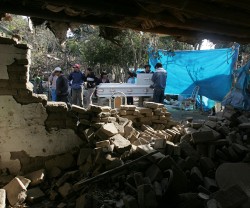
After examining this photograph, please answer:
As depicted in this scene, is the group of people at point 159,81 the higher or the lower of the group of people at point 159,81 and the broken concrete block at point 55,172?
the higher

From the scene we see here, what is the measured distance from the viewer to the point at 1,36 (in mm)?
5332

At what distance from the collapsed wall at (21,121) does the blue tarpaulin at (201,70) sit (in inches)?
282

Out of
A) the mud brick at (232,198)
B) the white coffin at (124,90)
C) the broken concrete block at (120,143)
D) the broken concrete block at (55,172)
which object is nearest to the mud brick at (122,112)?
the broken concrete block at (120,143)

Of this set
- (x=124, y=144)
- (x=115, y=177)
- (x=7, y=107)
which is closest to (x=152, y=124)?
(x=124, y=144)

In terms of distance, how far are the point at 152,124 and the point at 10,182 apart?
3899 millimetres

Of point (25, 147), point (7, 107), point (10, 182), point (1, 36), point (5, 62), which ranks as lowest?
point (10, 182)

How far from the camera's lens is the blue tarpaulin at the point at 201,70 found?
11.3 m

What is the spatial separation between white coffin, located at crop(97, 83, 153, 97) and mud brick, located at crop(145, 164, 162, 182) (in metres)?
6.90

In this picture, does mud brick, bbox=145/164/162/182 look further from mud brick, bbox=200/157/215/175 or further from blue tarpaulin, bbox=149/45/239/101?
blue tarpaulin, bbox=149/45/239/101

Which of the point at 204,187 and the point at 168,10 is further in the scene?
the point at 204,187

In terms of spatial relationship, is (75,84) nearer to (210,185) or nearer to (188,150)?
(188,150)

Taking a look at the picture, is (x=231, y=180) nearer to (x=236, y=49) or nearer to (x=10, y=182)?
(x=10, y=182)

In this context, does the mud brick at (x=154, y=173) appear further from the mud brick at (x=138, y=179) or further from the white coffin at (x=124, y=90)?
the white coffin at (x=124, y=90)

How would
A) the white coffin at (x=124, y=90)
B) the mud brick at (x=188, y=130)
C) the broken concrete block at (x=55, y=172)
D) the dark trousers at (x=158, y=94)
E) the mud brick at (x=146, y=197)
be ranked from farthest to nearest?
the white coffin at (x=124, y=90) < the dark trousers at (x=158, y=94) < the mud brick at (x=188, y=130) < the broken concrete block at (x=55, y=172) < the mud brick at (x=146, y=197)
